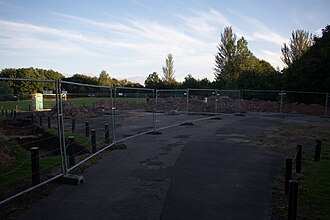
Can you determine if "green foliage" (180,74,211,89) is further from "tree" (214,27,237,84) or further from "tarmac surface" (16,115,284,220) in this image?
"tarmac surface" (16,115,284,220)

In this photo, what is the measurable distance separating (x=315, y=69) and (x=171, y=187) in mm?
27237

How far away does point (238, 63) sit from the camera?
57.8 meters

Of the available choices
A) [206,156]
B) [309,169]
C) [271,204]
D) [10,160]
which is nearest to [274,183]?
[271,204]

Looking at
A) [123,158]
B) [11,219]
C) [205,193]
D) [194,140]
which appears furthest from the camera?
[194,140]

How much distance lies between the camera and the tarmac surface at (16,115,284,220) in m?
4.80

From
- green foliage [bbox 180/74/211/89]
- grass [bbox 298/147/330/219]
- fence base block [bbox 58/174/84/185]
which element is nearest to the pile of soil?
fence base block [bbox 58/174/84/185]

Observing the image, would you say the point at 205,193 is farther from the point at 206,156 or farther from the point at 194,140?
the point at 194,140

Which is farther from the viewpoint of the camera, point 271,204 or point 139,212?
point 271,204

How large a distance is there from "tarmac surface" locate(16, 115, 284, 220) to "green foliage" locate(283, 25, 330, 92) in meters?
22.0

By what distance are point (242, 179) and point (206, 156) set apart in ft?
7.73

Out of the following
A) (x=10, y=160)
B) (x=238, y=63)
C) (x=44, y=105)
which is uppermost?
(x=238, y=63)

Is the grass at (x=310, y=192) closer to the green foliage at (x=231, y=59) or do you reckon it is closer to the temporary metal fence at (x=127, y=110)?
the temporary metal fence at (x=127, y=110)

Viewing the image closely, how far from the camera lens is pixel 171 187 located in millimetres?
6066

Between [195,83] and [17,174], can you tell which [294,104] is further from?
[17,174]
